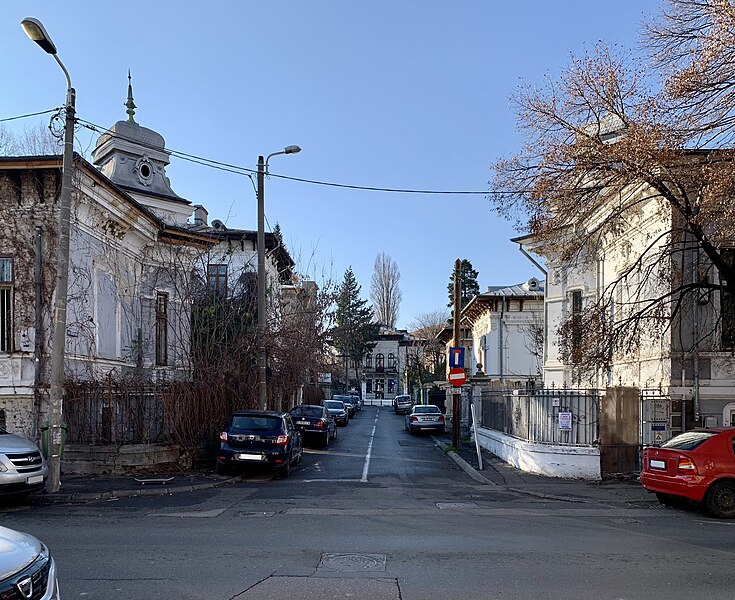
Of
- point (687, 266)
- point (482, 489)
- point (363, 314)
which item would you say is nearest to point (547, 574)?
point (482, 489)

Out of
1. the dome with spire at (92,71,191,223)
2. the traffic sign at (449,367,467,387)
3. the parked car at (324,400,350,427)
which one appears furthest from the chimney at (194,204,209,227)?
the traffic sign at (449,367,467,387)

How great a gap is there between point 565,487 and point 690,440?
11.2 ft

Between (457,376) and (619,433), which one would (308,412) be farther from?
(619,433)

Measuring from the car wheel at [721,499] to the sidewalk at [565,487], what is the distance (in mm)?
1488

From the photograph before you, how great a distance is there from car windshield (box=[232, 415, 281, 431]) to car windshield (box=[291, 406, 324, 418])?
886 centimetres

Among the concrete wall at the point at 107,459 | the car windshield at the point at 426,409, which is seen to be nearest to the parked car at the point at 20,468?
the concrete wall at the point at 107,459

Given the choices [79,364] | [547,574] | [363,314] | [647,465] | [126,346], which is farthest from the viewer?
[363,314]

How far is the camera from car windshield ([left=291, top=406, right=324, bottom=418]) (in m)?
25.9

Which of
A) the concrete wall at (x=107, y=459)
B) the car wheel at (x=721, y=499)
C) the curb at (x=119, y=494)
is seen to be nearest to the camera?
the car wheel at (x=721, y=499)

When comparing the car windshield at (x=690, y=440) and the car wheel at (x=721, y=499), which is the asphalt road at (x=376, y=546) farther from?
the car windshield at (x=690, y=440)

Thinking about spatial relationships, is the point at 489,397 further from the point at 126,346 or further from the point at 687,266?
the point at 126,346

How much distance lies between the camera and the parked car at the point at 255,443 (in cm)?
1595

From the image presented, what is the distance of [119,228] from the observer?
20.5 metres

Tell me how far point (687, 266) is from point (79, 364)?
51.1 feet
